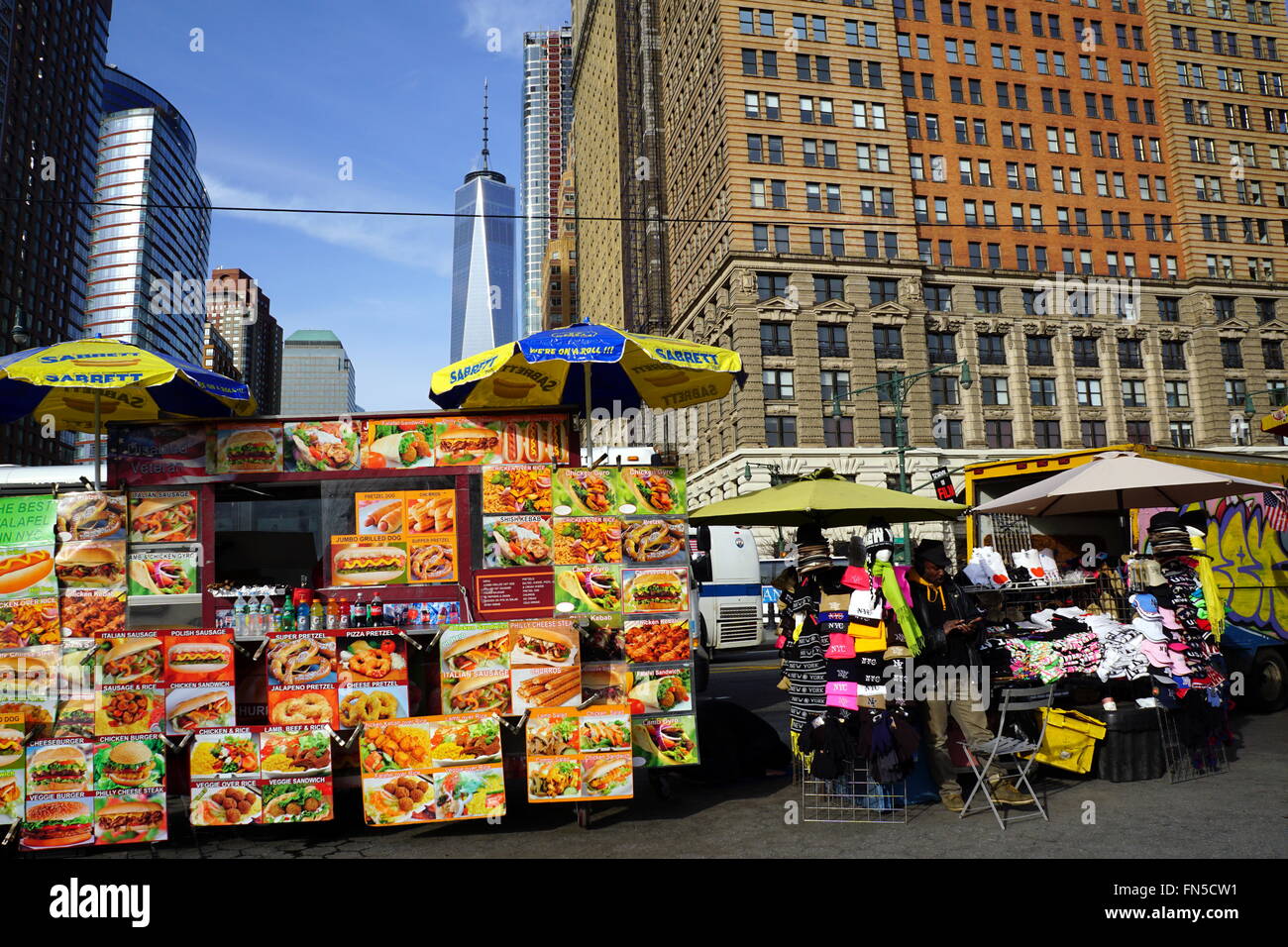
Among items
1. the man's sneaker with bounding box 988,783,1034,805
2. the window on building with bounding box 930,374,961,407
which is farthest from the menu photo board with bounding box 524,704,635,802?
the window on building with bounding box 930,374,961,407

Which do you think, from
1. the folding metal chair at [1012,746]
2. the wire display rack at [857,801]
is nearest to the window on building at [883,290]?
the folding metal chair at [1012,746]

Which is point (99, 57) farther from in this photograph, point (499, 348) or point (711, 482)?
point (499, 348)

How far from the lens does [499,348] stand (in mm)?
7441

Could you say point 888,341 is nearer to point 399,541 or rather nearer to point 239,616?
point 399,541

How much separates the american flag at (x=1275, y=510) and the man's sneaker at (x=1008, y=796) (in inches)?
315

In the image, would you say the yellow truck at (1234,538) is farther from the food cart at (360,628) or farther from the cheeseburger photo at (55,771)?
the cheeseburger photo at (55,771)

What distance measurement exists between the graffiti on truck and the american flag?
1 centimetres

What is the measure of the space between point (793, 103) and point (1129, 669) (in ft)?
171

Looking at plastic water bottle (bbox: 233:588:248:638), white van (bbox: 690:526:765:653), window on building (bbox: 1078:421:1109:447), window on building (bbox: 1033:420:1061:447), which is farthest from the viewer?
window on building (bbox: 1078:421:1109:447)

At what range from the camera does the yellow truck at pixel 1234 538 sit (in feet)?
38.3

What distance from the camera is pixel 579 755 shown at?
6.95 metres

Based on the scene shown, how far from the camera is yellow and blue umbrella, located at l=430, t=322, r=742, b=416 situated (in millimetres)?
7348

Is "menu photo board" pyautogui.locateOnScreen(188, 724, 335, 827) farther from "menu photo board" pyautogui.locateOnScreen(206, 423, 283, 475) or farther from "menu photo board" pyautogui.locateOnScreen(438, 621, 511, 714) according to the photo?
"menu photo board" pyautogui.locateOnScreen(206, 423, 283, 475)

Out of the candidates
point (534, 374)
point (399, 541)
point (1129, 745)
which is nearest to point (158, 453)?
point (399, 541)
